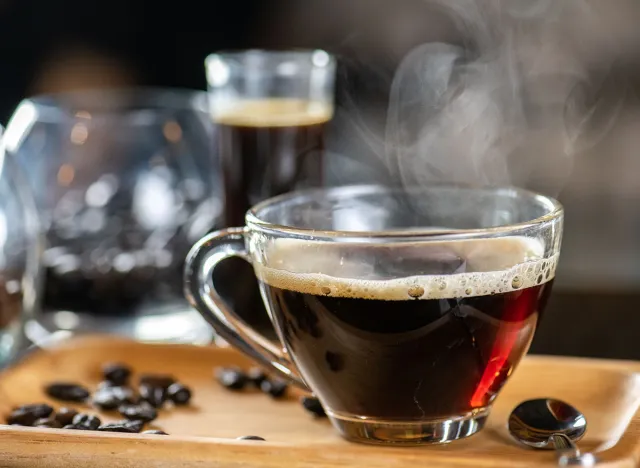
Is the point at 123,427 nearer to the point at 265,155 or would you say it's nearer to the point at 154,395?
the point at 154,395

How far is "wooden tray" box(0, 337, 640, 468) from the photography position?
819 millimetres

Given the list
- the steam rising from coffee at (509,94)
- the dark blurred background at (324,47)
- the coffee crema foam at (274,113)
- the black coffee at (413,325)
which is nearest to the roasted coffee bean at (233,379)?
the black coffee at (413,325)

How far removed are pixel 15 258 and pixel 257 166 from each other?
312mm

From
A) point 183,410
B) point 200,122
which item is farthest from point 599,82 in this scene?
point 183,410

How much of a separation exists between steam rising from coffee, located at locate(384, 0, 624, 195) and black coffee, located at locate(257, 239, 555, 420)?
2.16 m

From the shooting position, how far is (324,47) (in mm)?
3088

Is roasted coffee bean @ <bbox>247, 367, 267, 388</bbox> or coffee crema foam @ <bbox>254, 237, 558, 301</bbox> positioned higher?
coffee crema foam @ <bbox>254, 237, 558, 301</bbox>

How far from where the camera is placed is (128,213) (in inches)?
57.2

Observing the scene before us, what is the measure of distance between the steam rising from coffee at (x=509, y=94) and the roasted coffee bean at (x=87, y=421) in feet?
7.09

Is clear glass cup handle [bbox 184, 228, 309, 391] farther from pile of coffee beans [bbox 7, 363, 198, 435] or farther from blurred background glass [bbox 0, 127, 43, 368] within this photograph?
blurred background glass [bbox 0, 127, 43, 368]

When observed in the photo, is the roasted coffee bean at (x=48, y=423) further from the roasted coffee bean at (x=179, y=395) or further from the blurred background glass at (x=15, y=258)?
the blurred background glass at (x=15, y=258)

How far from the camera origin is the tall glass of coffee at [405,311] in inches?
33.2

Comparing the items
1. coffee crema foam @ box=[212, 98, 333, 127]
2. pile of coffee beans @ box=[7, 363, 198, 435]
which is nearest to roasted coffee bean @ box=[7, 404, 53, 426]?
pile of coffee beans @ box=[7, 363, 198, 435]

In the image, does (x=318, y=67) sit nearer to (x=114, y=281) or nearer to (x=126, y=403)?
(x=114, y=281)
